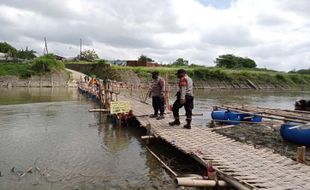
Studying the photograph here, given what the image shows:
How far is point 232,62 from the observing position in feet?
342

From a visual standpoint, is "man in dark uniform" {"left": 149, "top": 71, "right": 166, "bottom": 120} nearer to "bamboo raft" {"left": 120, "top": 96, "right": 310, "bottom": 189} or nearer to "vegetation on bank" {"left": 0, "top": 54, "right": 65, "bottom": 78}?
"bamboo raft" {"left": 120, "top": 96, "right": 310, "bottom": 189}

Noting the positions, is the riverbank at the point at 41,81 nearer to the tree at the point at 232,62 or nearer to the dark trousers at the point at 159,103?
the dark trousers at the point at 159,103

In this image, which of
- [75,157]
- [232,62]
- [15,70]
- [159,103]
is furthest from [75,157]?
[232,62]

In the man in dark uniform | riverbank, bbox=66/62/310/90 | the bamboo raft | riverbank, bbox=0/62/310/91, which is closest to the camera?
the bamboo raft

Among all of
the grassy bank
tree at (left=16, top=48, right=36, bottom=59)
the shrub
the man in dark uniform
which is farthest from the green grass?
the man in dark uniform

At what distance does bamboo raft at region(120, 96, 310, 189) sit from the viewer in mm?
7375

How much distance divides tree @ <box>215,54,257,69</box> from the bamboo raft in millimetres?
93213

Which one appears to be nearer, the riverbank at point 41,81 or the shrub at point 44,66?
the riverbank at point 41,81

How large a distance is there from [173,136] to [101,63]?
5690 cm

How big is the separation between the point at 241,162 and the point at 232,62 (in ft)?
321

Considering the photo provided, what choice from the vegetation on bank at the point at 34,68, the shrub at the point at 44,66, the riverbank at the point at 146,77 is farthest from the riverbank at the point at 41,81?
the shrub at the point at 44,66

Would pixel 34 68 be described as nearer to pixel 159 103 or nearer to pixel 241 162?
pixel 159 103

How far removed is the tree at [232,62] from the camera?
4094 inches

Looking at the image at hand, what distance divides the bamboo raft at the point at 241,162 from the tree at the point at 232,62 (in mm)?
93213
